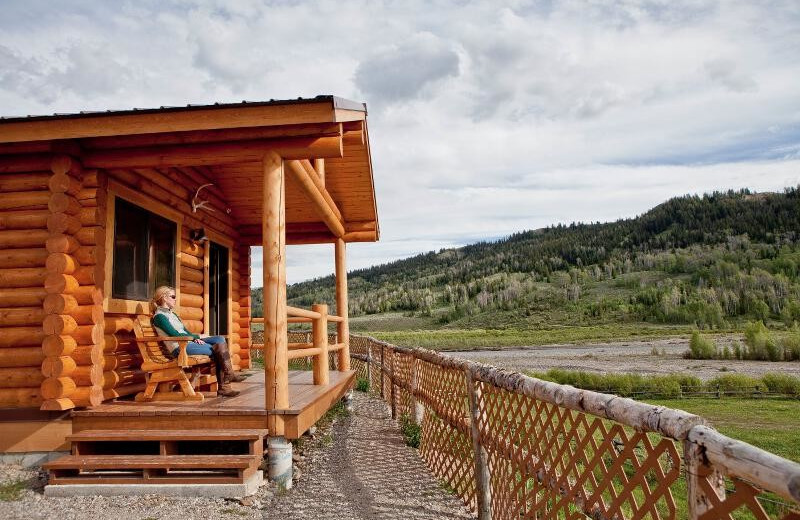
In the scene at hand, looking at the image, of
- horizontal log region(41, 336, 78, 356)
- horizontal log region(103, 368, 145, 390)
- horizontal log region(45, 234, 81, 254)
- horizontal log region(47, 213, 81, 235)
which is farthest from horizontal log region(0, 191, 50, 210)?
horizontal log region(103, 368, 145, 390)

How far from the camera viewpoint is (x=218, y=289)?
31.7 ft

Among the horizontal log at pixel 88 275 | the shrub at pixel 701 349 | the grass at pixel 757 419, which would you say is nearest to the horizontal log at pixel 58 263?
the horizontal log at pixel 88 275

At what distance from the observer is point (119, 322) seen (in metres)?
6.16

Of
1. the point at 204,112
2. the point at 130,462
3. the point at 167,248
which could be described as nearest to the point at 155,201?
the point at 167,248

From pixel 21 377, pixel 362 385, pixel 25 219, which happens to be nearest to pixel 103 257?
pixel 25 219

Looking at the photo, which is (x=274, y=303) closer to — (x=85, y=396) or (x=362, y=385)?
(x=85, y=396)

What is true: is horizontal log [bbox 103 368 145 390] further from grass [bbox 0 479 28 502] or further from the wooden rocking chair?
grass [bbox 0 479 28 502]

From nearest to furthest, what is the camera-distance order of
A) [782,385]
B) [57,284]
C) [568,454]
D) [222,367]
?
[568,454] < [57,284] < [222,367] < [782,385]

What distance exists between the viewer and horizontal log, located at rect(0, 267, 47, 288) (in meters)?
5.61

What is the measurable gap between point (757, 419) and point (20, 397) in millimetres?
13904

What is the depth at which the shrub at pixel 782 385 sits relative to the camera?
52.5 feet

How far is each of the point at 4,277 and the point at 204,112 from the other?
274 cm

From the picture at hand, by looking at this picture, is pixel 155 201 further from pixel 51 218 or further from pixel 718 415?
pixel 718 415

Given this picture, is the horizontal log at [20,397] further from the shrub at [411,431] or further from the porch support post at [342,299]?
the porch support post at [342,299]
